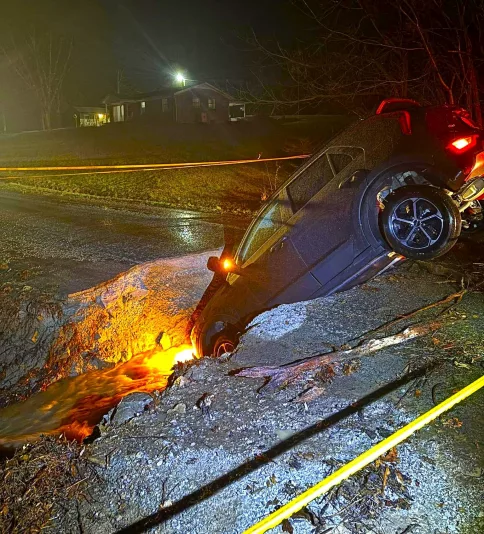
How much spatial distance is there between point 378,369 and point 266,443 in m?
1.17

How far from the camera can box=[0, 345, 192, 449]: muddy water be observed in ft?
17.4

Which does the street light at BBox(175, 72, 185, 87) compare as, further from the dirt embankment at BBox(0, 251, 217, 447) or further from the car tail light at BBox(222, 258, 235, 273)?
the car tail light at BBox(222, 258, 235, 273)

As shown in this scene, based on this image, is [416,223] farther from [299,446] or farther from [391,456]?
[299,446]

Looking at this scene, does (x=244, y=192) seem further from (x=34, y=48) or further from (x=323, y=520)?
(x=34, y=48)

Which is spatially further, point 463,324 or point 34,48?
point 34,48

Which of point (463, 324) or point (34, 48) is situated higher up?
point (34, 48)

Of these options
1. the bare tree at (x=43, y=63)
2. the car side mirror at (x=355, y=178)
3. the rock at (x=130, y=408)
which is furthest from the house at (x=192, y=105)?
the rock at (x=130, y=408)

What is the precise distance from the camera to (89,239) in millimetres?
9469

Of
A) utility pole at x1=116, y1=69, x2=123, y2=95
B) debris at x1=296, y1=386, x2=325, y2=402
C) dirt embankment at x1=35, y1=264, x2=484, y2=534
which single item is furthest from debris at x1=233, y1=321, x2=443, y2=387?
utility pole at x1=116, y1=69, x2=123, y2=95

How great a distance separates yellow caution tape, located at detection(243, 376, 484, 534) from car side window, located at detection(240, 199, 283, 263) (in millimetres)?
2568

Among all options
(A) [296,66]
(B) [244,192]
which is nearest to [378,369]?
(A) [296,66]

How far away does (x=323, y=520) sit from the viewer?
2.29 metres

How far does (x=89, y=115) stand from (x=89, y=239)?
55.8 metres

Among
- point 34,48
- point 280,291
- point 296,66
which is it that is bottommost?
point 280,291
